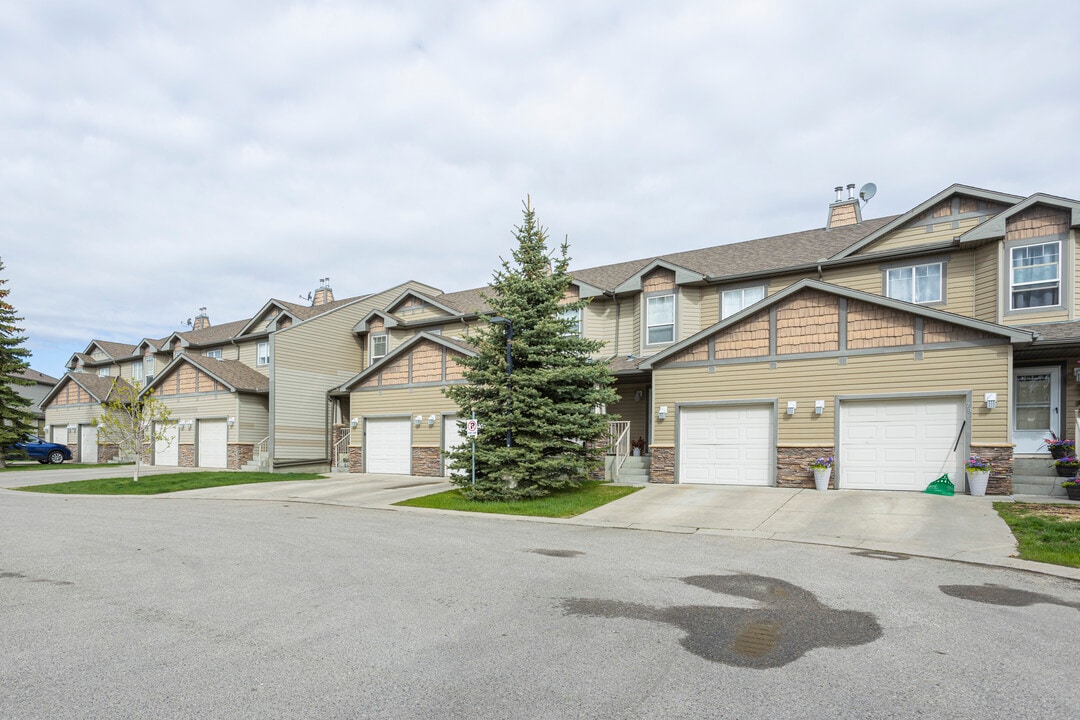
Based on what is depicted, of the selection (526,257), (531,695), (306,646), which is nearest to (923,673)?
(531,695)

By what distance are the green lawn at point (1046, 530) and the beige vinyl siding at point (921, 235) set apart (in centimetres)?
814

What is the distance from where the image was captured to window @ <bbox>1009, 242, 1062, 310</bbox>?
1642 centimetres

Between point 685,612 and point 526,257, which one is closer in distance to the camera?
point 685,612

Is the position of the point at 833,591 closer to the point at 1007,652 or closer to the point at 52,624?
the point at 1007,652

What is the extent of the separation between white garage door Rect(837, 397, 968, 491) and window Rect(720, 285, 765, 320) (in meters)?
5.53

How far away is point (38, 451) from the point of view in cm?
3472

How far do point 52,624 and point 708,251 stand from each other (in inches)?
865

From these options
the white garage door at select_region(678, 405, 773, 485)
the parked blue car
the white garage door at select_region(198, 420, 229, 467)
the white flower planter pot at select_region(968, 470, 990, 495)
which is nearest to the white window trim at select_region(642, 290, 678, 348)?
the white garage door at select_region(678, 405, 773, 485)

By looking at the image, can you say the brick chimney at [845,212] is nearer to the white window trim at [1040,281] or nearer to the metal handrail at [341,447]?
the white window trim at [1040,281]

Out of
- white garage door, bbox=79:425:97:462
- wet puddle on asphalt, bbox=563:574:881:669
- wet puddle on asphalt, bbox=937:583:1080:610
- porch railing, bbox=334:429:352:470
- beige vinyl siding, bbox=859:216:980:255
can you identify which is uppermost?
beige vinyl siding, bbox=859:216:980:255

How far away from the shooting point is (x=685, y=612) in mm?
6320

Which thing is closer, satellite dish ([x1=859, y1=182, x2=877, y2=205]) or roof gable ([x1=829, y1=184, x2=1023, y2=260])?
roof gable ([x1=829, y1=184, x2=1023, y2=260])

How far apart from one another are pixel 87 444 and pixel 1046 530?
4382 cm

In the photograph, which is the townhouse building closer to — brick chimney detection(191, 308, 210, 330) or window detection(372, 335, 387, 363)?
window detection(372, 335, 387, 363)
